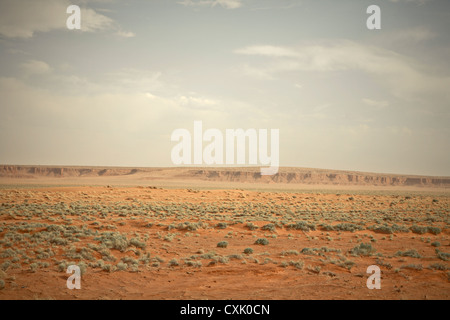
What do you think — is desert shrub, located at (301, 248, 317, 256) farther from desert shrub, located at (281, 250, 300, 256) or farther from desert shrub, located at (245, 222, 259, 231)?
desert shrub, located at (245, 222, 259, 231)

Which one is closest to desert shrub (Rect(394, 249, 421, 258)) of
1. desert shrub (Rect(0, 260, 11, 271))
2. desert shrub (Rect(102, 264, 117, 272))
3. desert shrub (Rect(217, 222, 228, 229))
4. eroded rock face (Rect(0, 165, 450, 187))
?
desert shrub (Rect(217, 222, 228, 229))

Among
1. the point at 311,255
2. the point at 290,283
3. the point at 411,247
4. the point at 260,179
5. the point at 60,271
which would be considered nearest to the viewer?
the point at 290,283

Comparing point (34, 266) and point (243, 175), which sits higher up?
point (34, 266)

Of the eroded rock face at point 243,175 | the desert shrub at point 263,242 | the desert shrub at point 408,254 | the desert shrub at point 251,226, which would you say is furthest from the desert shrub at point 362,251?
the eroded rock face at point 243,175

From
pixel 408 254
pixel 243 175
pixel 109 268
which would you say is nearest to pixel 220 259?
pixel 109 268

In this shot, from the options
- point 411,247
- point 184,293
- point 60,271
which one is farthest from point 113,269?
point 411,247

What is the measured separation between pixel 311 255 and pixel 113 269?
7913 mm

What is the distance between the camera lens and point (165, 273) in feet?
32.4

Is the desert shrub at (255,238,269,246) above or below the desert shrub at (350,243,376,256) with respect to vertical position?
below

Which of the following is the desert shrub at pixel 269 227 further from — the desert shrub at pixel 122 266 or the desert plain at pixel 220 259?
the desert shrub at pixel 122 266

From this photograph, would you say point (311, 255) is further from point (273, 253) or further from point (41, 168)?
point (41, 168)

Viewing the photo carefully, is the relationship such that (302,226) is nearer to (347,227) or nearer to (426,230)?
(347,227)
